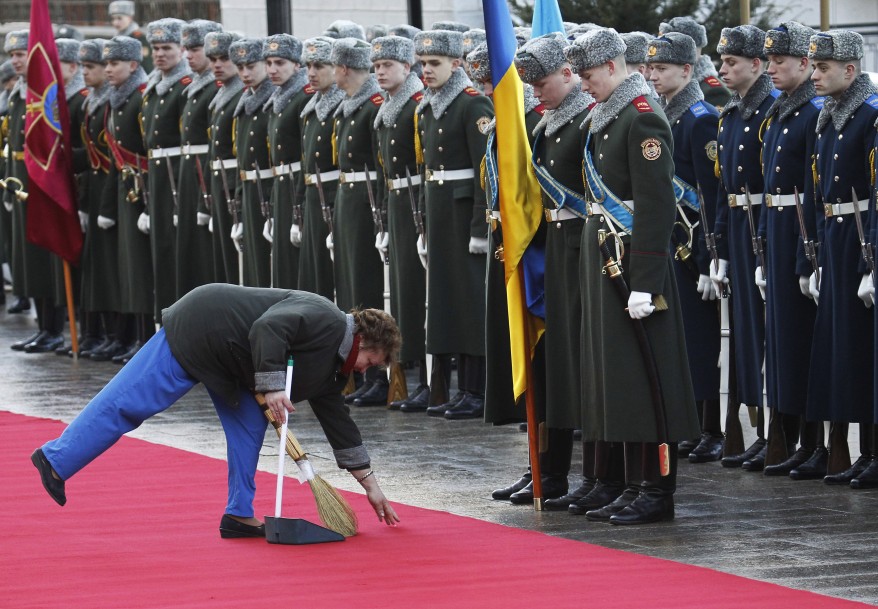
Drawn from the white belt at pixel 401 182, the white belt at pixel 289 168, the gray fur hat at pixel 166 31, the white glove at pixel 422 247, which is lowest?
the white glove at pixel 422 247

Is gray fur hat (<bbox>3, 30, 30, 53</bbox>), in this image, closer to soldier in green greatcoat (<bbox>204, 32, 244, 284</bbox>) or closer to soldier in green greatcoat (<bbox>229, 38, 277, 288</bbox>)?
soldier in green greatcoat (<bbox>204, 32, 244, 284</bbox>)

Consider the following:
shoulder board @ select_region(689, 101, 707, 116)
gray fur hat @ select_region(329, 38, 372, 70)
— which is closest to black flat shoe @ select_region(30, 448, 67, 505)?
shoulder board @ select_region(689, 101, 707, 116)

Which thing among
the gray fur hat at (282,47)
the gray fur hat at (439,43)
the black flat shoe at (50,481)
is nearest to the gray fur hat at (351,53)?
the gray fur hat at (282,47)

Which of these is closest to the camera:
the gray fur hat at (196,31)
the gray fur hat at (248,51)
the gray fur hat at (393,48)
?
the gray fur hat at (393,48)

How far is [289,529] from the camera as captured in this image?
6.95m

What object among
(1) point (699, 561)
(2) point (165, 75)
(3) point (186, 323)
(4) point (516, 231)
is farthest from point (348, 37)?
(1) point (699, 561)

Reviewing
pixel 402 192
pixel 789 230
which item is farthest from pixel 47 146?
pixel 789 230

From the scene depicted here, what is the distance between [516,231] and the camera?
7.86 meters

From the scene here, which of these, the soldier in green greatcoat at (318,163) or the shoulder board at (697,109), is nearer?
the shoulder board at (697,109)

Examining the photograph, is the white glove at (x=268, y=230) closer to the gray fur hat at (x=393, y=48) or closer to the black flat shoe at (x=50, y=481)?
the gray fur hat at (x=393, y=48)

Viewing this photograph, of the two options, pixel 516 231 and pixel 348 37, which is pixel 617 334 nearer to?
pixel 516 231

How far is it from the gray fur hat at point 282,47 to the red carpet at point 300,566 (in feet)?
13.7

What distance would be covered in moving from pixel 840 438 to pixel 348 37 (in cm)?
456

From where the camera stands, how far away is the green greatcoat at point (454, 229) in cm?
1038
